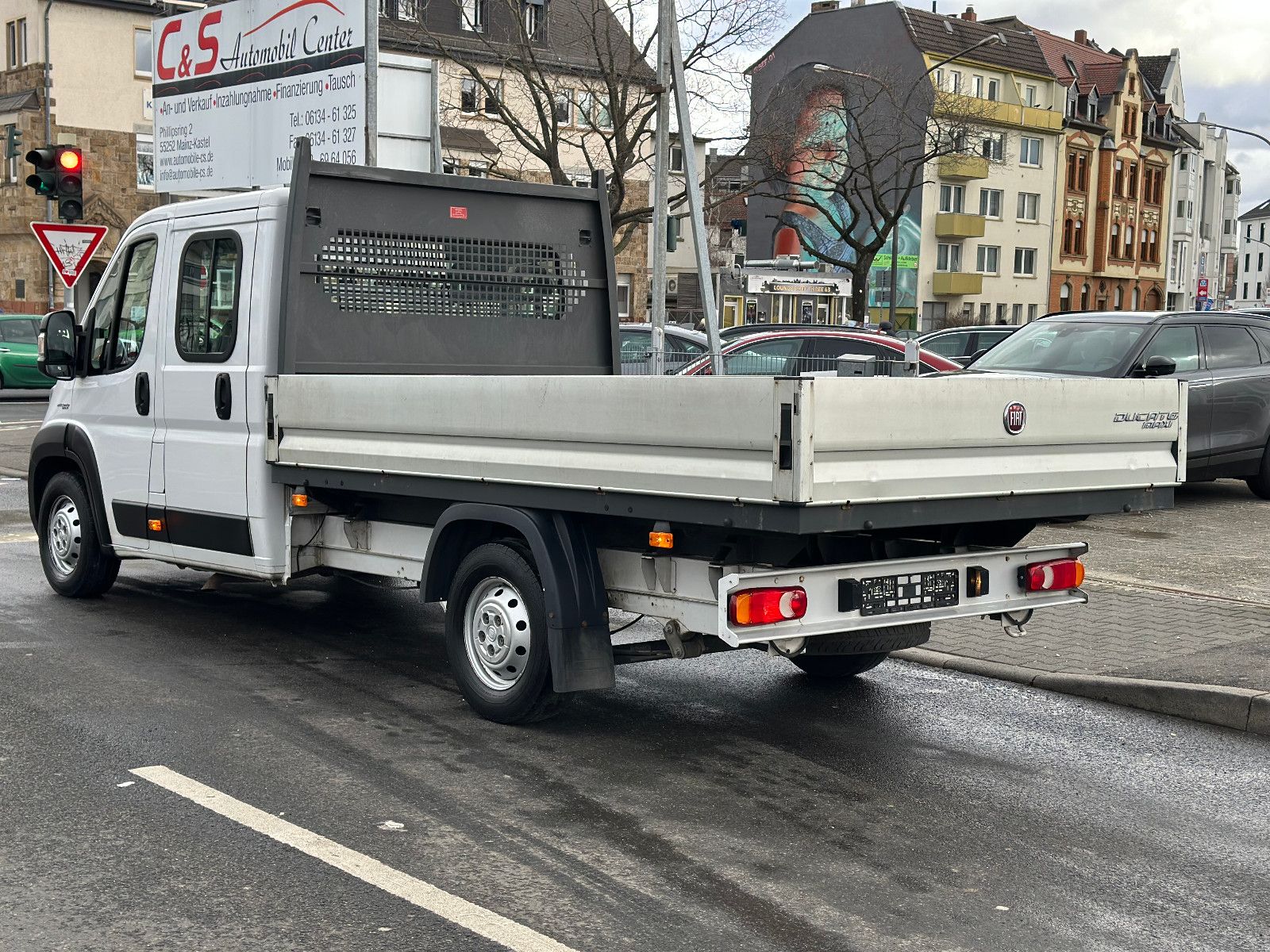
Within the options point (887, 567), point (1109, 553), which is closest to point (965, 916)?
point (887, 567)

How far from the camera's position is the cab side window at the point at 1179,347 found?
14594 millimetres

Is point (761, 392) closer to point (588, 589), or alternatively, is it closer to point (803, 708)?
point (588, 589)

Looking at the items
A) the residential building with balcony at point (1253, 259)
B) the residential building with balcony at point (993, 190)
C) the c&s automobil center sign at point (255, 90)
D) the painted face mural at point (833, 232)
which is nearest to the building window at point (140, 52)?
the painted face mural at point (833, 232)

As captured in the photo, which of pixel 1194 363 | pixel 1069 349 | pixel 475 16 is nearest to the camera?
pixel 1069 349

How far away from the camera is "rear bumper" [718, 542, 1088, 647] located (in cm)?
568

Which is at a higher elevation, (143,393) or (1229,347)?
(1229,347)

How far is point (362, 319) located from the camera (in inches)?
316

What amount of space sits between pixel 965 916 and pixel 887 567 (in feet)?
5.82

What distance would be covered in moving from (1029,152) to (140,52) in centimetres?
4069

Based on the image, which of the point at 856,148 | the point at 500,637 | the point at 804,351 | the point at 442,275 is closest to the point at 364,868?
the point at 500,637

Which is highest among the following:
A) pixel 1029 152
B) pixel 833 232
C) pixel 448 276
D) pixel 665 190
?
pixel 1029 152

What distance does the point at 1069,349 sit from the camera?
14.6 meters

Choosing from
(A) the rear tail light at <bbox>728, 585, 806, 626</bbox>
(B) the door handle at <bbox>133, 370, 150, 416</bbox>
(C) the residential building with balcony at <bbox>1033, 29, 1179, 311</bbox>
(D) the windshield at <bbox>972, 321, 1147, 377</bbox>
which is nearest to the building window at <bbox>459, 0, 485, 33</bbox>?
(D) the windshield at <bbox>972, 321, 1147, 377</bbox>

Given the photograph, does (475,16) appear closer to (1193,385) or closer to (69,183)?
(69,183)
